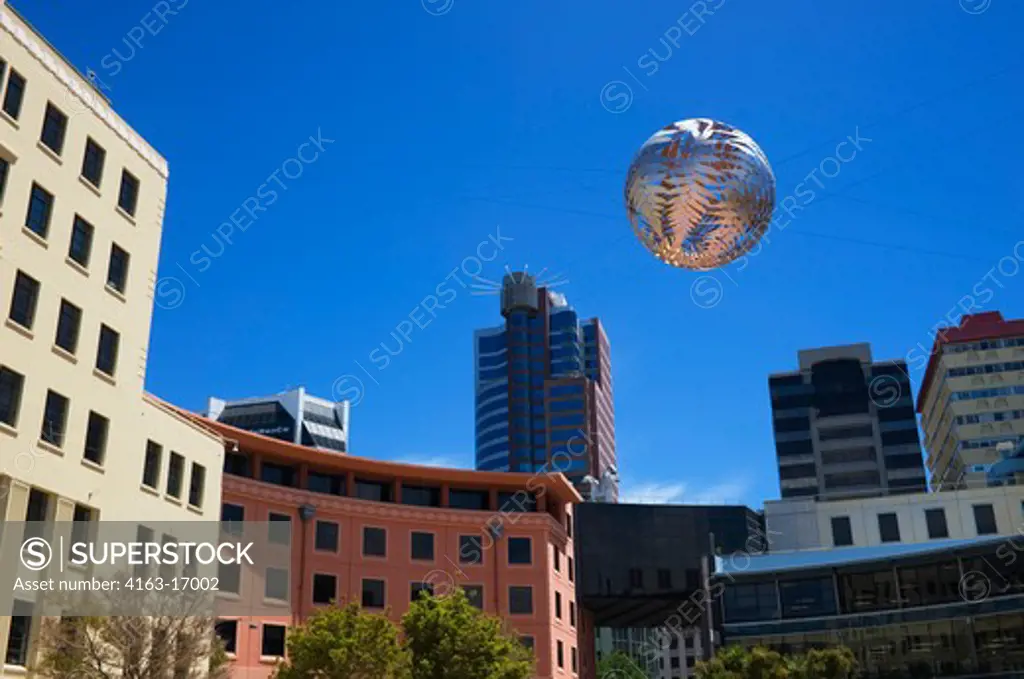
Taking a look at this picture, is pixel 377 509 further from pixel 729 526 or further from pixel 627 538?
pixel 729 526

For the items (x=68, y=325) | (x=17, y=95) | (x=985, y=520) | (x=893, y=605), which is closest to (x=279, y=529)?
(x=68, y=325)

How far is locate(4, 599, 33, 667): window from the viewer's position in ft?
97.7

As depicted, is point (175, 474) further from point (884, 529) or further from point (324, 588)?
point (884, 529)

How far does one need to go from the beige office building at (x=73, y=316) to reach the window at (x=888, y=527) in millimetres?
42873

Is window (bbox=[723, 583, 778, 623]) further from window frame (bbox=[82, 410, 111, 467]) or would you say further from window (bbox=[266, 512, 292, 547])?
window frame (bbox=[82, 410, 111, 467])

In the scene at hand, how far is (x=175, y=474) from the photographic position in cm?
3941

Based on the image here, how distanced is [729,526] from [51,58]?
56.4m

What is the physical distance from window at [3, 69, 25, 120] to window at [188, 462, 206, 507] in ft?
48.4

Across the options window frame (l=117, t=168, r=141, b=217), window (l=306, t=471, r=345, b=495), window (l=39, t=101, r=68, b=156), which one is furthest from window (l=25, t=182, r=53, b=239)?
window (l=306, t=471, r=345, b=495)

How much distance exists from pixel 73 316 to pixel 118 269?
138 inches

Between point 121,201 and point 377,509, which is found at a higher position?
point 121,201

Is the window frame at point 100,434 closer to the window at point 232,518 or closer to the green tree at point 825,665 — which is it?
the window at point 232,518

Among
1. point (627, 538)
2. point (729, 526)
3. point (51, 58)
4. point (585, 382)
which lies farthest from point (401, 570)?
point (585, 382)

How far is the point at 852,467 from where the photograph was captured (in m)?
143
